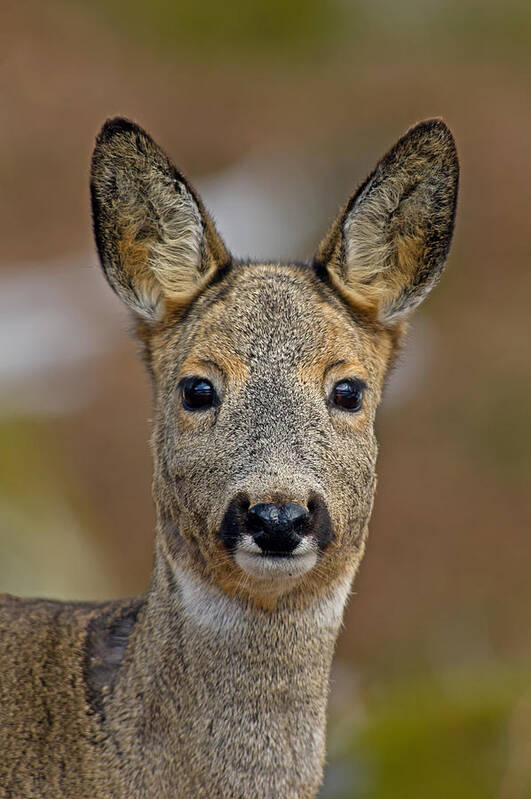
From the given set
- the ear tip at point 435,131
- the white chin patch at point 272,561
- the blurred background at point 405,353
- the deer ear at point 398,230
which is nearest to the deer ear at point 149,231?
the deer ear at point 398,230

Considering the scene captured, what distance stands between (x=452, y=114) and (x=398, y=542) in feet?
38.1

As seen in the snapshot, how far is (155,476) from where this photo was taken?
555 cm

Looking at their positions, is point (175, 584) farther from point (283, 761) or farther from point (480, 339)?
point (480, 339)

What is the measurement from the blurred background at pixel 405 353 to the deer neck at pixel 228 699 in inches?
194

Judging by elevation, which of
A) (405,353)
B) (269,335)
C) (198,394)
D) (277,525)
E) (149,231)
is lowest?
(277,525)

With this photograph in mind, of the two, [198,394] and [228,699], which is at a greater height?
[198,394]

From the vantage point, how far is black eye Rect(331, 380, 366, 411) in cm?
550

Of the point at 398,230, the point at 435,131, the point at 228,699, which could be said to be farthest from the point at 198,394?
the point at 435,131

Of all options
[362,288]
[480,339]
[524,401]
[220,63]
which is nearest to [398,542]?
[524,401]

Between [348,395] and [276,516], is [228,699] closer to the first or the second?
[276,516]

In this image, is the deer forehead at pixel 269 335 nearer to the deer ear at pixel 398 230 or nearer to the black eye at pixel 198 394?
the black eye at pixel 198 394

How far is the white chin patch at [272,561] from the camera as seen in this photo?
484 centimetres

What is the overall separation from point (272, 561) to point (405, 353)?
1.75 meters

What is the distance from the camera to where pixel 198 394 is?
5418mm
